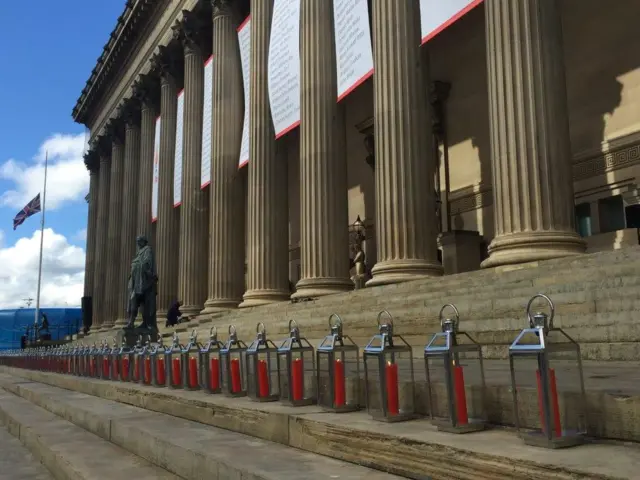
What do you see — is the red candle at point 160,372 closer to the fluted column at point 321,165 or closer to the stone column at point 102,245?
the fluted column at point 321,165

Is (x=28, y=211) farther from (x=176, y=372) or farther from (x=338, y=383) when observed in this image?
(x=338, y=383)

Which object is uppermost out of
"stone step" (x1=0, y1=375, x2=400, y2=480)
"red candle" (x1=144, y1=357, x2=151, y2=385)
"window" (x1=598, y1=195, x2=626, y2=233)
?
"window" (x1=598, y1=195, x2=626, y2=233)

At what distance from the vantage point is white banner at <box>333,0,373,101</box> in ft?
52.6

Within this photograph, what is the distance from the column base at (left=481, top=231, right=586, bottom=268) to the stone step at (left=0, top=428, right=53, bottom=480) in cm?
781

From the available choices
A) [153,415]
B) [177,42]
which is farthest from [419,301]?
[177,42]

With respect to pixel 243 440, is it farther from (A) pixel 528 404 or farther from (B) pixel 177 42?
(B) pixel 177 42

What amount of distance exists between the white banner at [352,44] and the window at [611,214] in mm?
6945

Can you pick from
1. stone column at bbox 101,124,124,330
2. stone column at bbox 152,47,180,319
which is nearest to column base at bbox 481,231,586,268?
stone column at bbox 152,47,180,319

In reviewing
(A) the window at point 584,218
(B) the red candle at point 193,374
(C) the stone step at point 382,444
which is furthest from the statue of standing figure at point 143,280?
(A) the window at point 584,218

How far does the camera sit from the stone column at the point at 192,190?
2666 cm

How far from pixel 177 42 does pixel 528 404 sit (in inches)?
1184

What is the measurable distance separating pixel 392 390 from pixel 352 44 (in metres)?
13.4

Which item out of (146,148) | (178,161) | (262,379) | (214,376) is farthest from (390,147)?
(146,148)

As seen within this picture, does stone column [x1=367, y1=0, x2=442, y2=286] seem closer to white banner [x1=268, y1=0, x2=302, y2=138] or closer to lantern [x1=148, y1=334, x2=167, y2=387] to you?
white banner [x1=268, y1=0, x2=302, y2=138]
